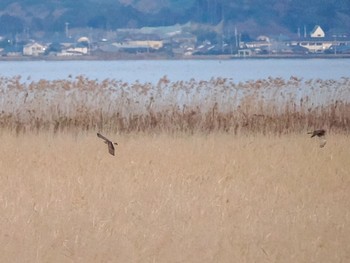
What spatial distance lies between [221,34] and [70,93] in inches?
1786

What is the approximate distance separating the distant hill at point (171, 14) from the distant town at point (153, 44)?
1.15 m

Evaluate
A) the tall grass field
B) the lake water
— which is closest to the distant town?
the lake water

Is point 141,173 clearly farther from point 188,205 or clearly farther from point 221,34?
point 221,34

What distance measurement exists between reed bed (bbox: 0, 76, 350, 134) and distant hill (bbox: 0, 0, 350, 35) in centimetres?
3701

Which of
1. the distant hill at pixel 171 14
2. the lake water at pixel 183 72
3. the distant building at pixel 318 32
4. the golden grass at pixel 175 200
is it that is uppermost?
the distant hill at pixel 171 14

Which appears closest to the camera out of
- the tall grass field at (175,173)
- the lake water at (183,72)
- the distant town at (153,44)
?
the tall grass field at (175,173)

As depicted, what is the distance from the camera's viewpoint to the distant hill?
57.0m

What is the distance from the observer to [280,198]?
26.4 feet

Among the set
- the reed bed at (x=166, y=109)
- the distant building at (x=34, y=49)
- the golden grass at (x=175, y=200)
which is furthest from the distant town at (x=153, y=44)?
the golden grass at (x=175, y=200)

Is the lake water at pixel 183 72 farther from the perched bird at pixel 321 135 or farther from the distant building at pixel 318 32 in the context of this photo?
the perched bird at pixel 321 135

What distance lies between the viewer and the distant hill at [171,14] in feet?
187

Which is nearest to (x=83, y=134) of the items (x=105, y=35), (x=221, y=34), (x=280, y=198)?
(x=280, y=198)

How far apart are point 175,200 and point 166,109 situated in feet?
19.8

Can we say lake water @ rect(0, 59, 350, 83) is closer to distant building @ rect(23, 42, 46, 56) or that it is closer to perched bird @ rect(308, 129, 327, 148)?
distant building @ rect(23, 42, 46, 56)
